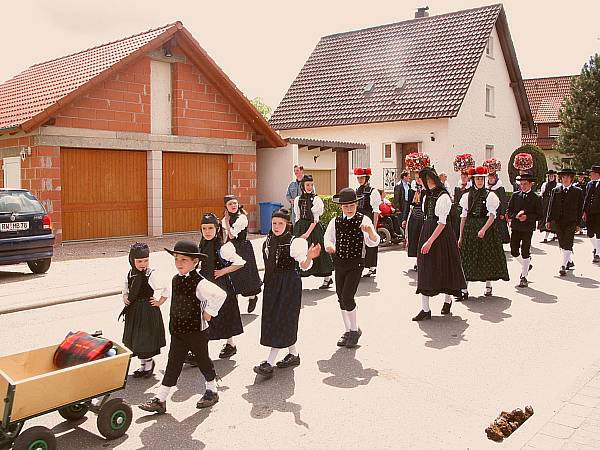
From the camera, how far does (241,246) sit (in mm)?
8281

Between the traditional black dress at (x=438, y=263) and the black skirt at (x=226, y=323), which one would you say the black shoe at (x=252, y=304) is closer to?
the traditional black dress at (x=438, y=263)

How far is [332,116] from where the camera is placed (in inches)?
1059

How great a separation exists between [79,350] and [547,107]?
47.4m

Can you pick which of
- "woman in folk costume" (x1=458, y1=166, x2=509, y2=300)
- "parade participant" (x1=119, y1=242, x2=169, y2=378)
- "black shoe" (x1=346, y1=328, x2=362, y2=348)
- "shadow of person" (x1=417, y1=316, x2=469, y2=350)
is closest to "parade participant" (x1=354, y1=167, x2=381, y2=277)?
"woman in folk costume" (x1=458, y1=166, x2=509, y2=300)

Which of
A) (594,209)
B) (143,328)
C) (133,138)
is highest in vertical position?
(133,138)

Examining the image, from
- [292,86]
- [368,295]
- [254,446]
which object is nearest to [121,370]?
[254,446]

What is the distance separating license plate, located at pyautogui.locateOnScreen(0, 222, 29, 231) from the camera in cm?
1072

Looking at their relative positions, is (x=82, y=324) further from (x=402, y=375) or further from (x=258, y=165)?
(x=258, y=165)

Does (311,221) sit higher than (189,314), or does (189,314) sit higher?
(311,221)

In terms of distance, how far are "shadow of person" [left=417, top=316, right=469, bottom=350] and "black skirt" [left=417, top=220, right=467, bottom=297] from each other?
34cm

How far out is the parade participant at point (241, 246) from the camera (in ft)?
26.2

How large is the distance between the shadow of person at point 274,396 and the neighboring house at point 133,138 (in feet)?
35.2

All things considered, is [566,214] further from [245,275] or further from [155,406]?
[155,406]

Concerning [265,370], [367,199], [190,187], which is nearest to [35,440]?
[265,370]
